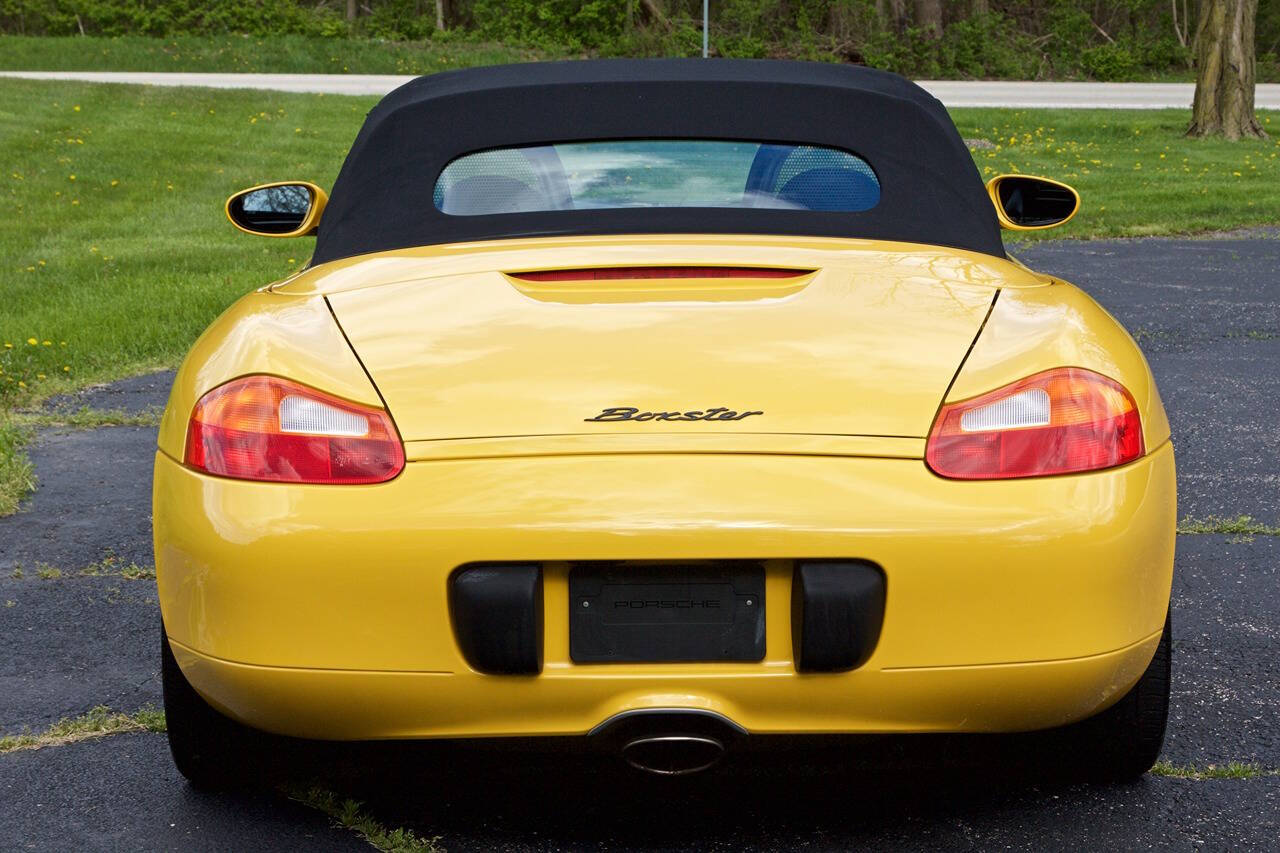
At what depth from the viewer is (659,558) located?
227 centimetres

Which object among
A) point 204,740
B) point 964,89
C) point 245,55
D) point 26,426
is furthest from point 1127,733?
point 245,55

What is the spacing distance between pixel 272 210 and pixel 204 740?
5.99 feet

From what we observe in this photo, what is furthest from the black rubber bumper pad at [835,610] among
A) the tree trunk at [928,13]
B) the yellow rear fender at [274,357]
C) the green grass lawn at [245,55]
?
the tree trunk at [928,13]

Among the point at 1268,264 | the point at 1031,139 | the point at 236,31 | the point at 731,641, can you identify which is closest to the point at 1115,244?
the point at 1268,264

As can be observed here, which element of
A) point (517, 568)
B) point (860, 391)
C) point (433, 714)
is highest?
point (860, 391)

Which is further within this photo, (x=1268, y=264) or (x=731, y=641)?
(x=1268, y=264)

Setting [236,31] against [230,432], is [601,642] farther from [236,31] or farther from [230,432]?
[236,31]

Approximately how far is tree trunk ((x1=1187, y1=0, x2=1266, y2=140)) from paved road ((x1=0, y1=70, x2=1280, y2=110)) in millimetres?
4308

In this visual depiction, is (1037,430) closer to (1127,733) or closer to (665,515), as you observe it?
(665,515)

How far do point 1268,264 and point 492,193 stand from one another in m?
9.58

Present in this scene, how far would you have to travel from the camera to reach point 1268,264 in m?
11.4

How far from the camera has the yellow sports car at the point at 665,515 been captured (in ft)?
7.52

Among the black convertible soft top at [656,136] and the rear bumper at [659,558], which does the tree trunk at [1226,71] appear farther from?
the rear bumper at [659,558]

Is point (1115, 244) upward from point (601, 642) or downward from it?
downward
